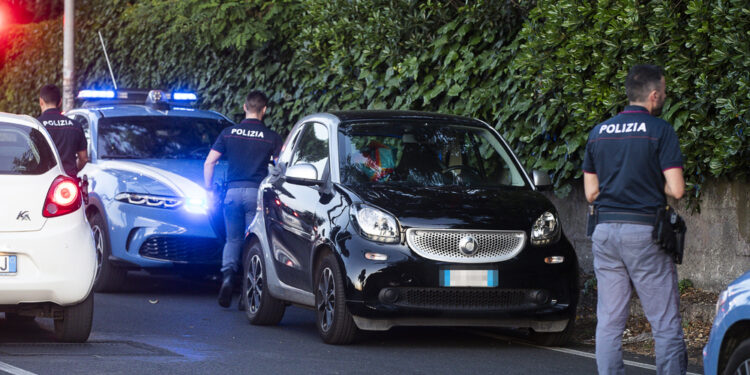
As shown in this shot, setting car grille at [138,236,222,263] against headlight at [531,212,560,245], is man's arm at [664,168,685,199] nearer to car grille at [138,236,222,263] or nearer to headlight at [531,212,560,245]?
headlight at [531,212,560,245]

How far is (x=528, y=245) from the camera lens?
8906 mm

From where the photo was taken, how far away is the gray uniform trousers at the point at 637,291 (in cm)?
662

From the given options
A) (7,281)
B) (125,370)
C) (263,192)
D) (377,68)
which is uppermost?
(377,68)

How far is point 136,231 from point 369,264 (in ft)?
13.3

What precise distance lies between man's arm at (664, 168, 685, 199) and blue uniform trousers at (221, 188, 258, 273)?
5.46 m

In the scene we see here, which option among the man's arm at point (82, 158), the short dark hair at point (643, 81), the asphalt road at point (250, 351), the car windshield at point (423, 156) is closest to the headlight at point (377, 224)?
the car windshield at point (423, 156)

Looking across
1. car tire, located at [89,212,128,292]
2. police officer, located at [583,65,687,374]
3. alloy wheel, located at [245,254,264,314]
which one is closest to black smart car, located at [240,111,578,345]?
alloy wheel, located at [245,254,264,314]

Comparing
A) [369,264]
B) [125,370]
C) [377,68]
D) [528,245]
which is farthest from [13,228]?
[377,68]

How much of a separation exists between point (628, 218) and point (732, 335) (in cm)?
105

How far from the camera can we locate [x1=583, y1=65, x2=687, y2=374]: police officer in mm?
6625

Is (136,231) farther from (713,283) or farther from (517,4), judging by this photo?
(713,283)

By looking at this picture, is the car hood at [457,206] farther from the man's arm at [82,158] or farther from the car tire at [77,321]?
the man's arm at [82,158]

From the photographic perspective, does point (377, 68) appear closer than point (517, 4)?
No

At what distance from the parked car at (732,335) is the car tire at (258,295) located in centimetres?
492
